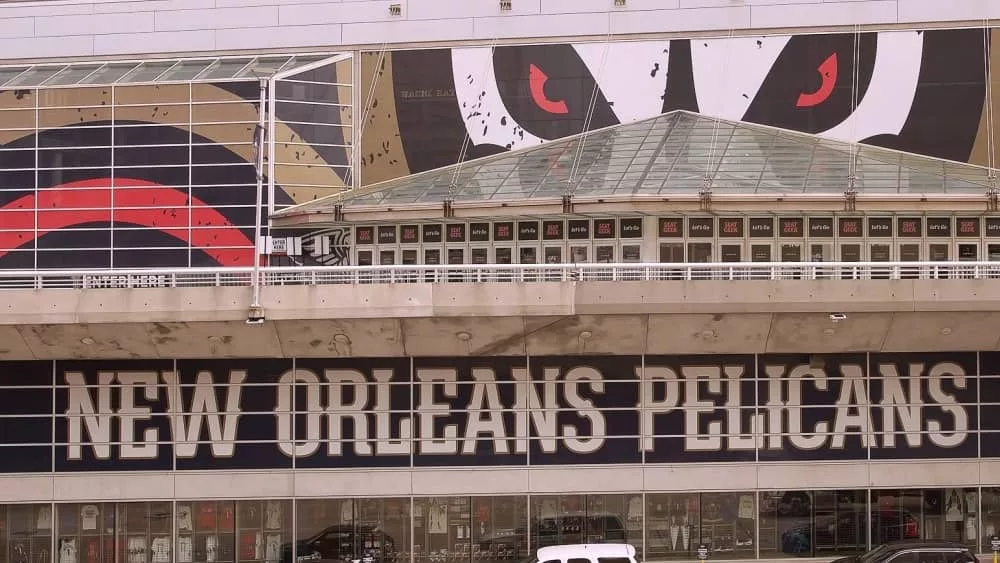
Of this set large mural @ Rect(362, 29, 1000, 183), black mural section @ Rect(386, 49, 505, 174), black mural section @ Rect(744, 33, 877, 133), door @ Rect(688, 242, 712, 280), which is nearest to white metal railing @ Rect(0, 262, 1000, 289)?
door @ Rect(688, 242, 712, 280)

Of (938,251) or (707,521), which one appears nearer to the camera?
(707,521)

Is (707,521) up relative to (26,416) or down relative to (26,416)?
down

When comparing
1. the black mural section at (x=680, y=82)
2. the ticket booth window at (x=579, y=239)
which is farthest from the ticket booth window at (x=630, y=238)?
the black mural section at (x=680, y=82)

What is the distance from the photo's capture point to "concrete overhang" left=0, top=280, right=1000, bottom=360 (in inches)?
1046

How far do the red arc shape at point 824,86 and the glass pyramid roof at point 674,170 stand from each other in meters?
1.08

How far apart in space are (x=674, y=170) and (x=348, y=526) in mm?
12504

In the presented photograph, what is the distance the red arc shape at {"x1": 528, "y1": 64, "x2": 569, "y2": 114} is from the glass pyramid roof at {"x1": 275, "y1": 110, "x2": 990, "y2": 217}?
3.66 feet

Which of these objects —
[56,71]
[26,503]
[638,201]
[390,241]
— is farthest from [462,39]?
[26,503]

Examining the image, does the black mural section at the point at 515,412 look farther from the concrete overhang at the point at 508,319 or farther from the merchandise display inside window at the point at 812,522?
the merchandise display inside window at the point at 812,522

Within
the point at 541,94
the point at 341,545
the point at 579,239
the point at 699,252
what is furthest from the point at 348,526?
the point at 541,94

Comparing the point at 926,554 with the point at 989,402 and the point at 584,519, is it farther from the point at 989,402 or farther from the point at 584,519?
the point at 584,519

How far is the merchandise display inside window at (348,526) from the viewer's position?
1157 inches

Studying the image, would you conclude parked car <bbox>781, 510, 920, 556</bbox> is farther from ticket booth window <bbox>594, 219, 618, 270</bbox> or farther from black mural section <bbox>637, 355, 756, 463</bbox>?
ticket booth window <bbox>594, 219, 618, 270</bbox>

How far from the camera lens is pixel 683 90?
35.1m
